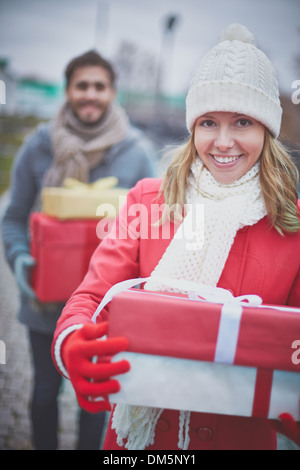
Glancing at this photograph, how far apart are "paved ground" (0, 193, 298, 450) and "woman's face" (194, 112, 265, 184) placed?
7.82ft

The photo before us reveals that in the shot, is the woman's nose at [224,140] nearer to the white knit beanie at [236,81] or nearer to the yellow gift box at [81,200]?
the white knit beanie at [236,81]

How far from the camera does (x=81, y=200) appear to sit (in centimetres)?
235

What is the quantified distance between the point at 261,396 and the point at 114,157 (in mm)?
1859

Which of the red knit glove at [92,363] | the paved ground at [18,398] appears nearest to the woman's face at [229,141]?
the red knit glove at [92,363]

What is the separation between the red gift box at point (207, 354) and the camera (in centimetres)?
115

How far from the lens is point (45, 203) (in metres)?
2.44

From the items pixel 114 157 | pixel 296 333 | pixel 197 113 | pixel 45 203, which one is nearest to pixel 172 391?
pixel 296 333

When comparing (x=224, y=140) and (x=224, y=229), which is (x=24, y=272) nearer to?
(x=224, y=229)

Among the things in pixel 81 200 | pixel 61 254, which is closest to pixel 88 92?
pixel 81 200

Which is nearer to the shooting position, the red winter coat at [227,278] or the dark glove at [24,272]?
the red winter coat at [227,278]

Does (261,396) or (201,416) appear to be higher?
(261,396)

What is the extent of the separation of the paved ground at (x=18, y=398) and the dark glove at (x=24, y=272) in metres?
1.20

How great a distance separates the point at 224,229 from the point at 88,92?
5.18 feet
